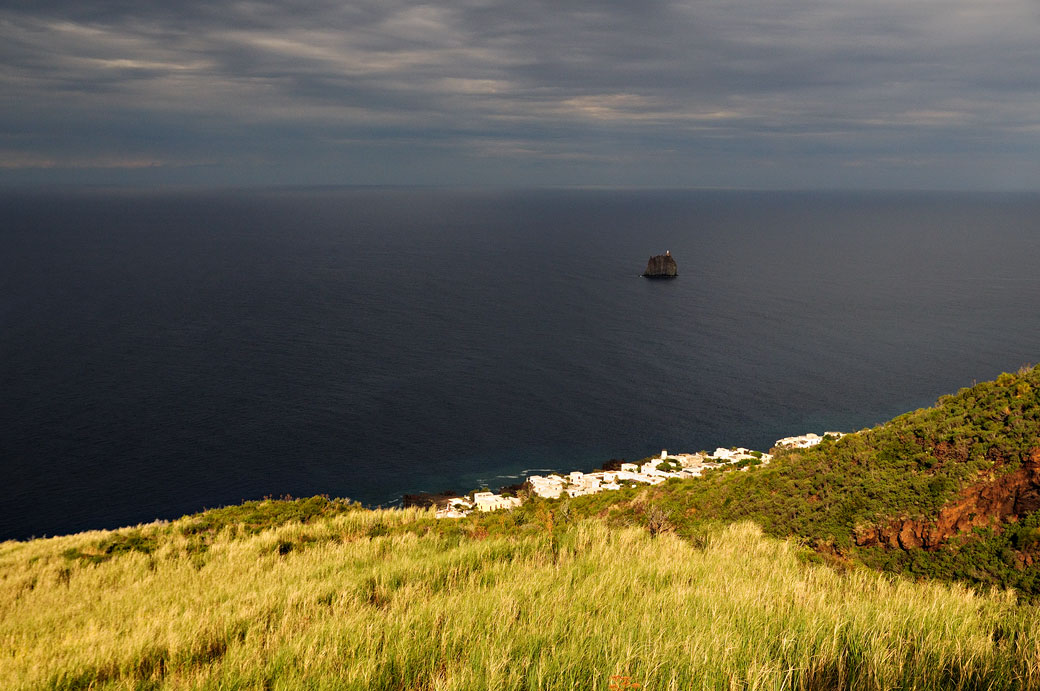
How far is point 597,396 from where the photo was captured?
67688mm

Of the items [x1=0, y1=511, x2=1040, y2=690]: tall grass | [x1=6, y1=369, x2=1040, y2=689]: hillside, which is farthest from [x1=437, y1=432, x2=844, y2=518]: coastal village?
[x1=0, y1=511, x2=1040, y2=690]: tall grass

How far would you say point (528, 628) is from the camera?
5195mm

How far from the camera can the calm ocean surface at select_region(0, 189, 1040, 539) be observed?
2009 inches

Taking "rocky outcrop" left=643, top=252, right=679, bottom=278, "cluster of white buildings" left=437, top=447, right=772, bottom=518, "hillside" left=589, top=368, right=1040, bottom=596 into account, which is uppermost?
"rocky outcrop" left=643, top=252, right=679, bottom=278

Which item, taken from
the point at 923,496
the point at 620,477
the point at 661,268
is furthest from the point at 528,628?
the point at 661,268

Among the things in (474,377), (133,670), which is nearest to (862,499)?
(133,670)

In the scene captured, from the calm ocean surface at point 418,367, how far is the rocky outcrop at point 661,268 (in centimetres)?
615

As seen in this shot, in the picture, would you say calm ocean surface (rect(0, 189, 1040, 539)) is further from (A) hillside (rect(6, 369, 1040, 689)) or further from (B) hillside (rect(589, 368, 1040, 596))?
(A) hillside (rect(6, 369, 1040, 689))

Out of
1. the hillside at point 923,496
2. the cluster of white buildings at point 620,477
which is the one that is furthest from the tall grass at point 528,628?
the cluster of white buildings at point 620,477

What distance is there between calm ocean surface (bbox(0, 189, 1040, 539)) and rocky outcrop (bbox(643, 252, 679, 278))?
6.15m

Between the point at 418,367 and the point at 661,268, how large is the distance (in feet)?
260

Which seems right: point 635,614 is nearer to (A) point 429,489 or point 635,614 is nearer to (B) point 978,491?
(B) point 978,491

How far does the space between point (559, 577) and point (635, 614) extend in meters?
1.89

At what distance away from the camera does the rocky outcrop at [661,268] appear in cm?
13450
